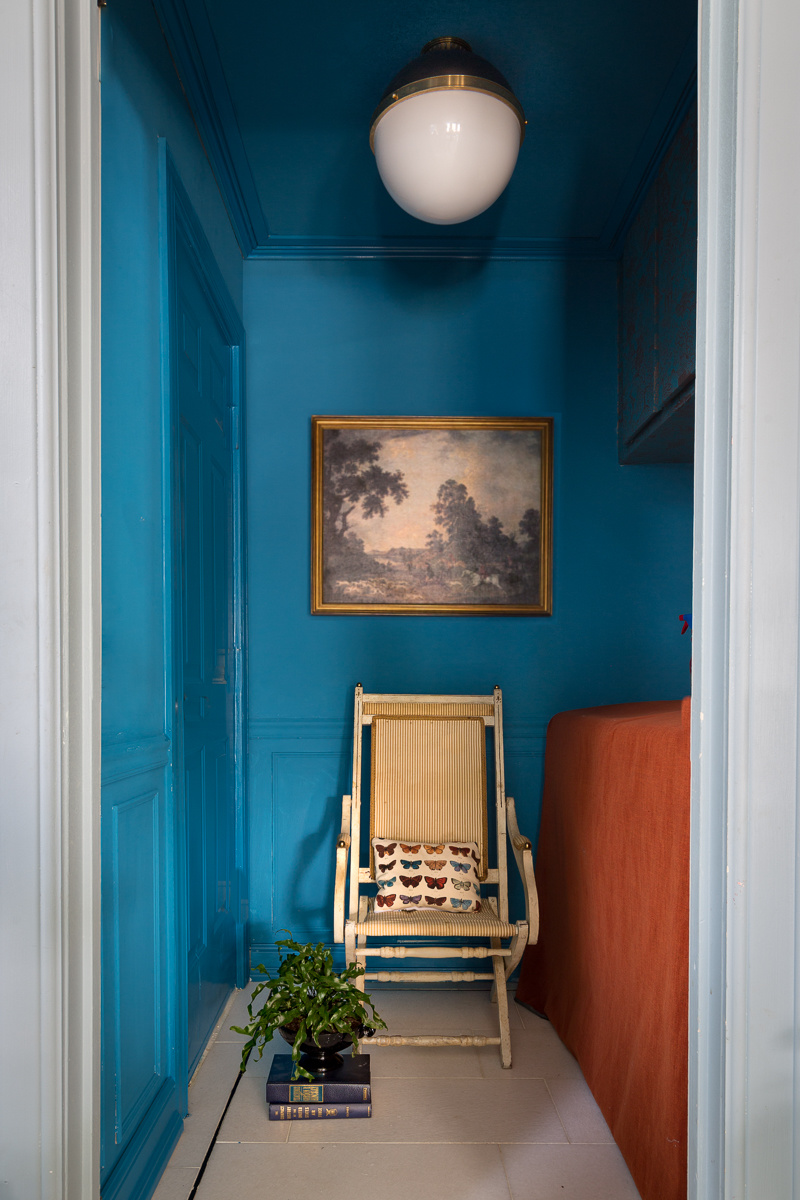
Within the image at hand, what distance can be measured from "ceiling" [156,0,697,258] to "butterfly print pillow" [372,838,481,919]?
2.08 m

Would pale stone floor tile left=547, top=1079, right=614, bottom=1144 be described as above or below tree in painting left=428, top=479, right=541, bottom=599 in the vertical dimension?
below

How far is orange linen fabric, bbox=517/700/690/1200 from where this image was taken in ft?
5.00

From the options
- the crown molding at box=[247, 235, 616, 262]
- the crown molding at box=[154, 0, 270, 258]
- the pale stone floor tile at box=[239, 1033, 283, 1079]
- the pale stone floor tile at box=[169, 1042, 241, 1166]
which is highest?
the crown molding at box=[154, 0, 270, 258]

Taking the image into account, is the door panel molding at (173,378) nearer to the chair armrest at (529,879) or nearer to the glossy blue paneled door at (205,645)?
the glossy blue paneled door at (205,645)

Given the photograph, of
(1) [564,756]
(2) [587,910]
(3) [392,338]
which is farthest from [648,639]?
(3) [392,338]

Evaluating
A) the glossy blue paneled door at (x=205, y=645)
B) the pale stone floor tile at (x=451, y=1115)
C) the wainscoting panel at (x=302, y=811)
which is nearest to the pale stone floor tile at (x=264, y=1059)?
the glossy blue paneled door at (x=205, y=645)

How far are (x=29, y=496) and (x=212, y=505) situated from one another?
1.64 metres

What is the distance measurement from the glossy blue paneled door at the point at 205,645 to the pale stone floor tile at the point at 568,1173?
877 millimetres

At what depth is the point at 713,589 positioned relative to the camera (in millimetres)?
923

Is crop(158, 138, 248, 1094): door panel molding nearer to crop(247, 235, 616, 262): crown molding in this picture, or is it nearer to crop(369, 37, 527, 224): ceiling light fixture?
crop(247, 235, 616, 262): crown molding

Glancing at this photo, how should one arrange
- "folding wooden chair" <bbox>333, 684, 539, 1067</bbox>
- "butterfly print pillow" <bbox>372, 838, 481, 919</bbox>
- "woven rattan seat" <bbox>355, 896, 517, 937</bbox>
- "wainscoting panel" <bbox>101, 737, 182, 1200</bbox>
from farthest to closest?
"folding wooden chair" <bbox>333, 684, 539, 1067</bbox> → "butterfly print pillow" <bbox>372, 838, 481, 919</bbox> → "woven rattan seat" <bbox>355, 896, 517, 937</bbox> → "wainscoting panel" <bbox>101, 737, 182, 1200</bbox>

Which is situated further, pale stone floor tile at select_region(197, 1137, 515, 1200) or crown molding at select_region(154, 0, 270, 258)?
crown molding at select_region(154, 0, 270, 258)

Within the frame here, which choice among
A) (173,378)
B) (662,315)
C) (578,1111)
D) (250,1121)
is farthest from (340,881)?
(662,315)

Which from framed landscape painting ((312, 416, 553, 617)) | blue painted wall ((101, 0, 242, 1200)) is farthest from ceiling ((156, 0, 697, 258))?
framed landscape painting ((312, 416, 553, 617))
